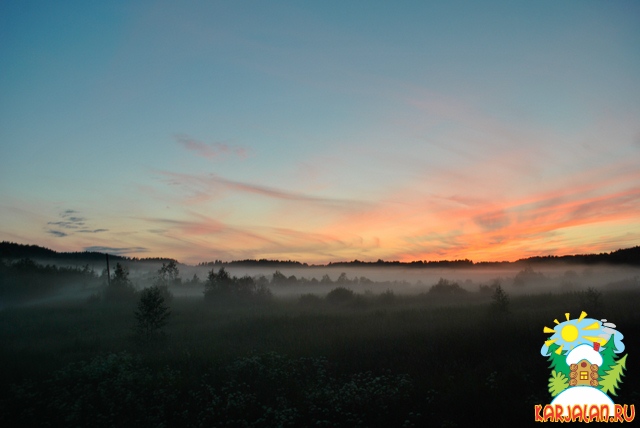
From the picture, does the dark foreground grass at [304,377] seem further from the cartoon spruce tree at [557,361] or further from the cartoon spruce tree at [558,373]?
the cartoon spruce tree at [557,361]

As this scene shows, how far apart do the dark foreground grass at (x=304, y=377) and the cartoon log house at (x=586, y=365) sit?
0.89 meters

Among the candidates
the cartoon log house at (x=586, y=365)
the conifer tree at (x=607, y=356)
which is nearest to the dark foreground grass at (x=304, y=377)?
the conifer tree at (x=607, y=356)

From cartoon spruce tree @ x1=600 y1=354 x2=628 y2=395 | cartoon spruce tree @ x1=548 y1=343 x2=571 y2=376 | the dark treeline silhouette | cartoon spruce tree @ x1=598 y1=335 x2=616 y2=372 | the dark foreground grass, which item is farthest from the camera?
the dark treeline silhouette

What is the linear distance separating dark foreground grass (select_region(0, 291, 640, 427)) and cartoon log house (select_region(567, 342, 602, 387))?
89 centimetres

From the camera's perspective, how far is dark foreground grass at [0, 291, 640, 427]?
9484 millimetres

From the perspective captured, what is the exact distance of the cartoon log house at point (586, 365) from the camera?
866cm

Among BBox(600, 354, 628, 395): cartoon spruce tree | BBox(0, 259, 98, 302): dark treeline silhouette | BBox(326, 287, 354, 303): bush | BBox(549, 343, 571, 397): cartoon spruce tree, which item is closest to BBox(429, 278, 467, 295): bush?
BBox(326, 287, 354, 303): bush

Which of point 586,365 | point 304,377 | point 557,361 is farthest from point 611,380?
point 304,377

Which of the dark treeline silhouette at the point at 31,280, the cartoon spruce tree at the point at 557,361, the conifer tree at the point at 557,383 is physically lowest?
the dark treeline silhouette at the point at 31,280

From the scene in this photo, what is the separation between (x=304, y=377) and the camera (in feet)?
41.3

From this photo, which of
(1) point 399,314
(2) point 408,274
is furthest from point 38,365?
(2) point 408,274

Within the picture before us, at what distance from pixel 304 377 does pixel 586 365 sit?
8.74 meters

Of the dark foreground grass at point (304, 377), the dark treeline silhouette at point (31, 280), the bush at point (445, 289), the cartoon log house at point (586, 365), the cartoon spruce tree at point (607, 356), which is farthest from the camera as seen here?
the dark treeline silhouette at point (31, 280)

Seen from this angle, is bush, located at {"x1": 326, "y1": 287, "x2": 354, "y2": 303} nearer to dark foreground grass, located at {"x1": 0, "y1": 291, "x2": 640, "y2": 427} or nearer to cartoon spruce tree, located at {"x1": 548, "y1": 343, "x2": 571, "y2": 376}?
dark foreground grass, located at {"x1": 0, "y1": 291, "x2": 640, "y2": 427}
